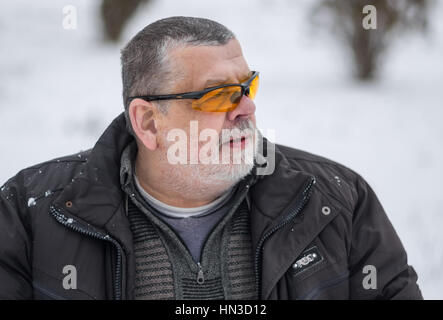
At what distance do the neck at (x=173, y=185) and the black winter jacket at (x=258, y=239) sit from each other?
151 mm

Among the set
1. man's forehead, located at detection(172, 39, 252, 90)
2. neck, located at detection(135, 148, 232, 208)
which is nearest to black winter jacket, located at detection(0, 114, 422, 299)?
neck, located at detection(135, 148, 232, 208)

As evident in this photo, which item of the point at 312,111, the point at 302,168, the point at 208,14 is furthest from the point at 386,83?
the point at 302,168

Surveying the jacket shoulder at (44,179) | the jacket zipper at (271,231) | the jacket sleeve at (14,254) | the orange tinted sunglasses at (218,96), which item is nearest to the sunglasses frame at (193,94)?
the orange tinted sunglasses at (218,96)

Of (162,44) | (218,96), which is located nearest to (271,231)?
(218,96)

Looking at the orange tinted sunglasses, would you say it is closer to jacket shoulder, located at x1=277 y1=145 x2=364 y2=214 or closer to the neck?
the neck

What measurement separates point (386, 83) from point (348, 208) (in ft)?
26.5

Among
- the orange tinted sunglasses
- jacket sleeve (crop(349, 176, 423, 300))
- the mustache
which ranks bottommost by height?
jacket sleeve (crop(349, 176, 423, 300))

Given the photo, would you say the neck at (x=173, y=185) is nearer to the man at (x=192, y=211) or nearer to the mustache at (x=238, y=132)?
the man at (x=192, y=211)

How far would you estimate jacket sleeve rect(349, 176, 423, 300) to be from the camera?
2.19 metres

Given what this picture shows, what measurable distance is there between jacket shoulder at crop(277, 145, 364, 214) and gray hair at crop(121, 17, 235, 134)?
0.67m

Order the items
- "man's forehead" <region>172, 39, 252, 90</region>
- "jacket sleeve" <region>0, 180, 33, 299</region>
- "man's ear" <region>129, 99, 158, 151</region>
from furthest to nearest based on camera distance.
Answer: "man's ear" <region>129, 99, 158, 151</region> → "man's forehead" <region>172, 39, 252, 90</region> → "jacket sleeve" <region>0, 180, 33, 299</region>

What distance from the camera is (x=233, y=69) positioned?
2.34 m

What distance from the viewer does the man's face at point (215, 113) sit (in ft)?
7.61
